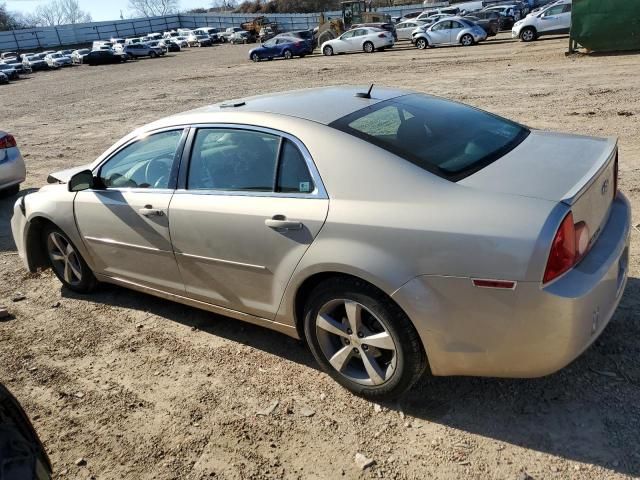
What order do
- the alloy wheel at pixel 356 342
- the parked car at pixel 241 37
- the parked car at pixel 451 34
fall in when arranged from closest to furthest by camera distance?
the alloy wheel at pixel 356 342, the parked car at pixel 451 34, the parked car at pixel 241 37

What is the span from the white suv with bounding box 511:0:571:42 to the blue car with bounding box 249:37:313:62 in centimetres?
1378

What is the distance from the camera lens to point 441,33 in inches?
1179

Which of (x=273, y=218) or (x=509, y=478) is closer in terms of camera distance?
(x=509, y=478)

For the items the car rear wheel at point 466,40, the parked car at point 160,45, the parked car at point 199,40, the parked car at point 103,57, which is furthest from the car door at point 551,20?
the parked car at point 199,40

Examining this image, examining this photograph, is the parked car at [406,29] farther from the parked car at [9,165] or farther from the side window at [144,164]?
the side window at [144,164]

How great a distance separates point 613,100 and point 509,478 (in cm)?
1010

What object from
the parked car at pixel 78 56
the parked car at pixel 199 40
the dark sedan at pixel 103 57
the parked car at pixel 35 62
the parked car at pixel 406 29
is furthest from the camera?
the parked car at pixel 199 40

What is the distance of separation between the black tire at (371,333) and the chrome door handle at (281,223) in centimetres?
35

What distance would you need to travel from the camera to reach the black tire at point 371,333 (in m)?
2.83

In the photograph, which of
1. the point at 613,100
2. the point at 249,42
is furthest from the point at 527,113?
the point at 249,42

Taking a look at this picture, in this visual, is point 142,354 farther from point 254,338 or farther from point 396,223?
point 396,223

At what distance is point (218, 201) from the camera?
3.47 meters

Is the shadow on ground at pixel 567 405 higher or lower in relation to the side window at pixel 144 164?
lower

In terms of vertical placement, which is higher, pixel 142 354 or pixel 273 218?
pixel 273 218
